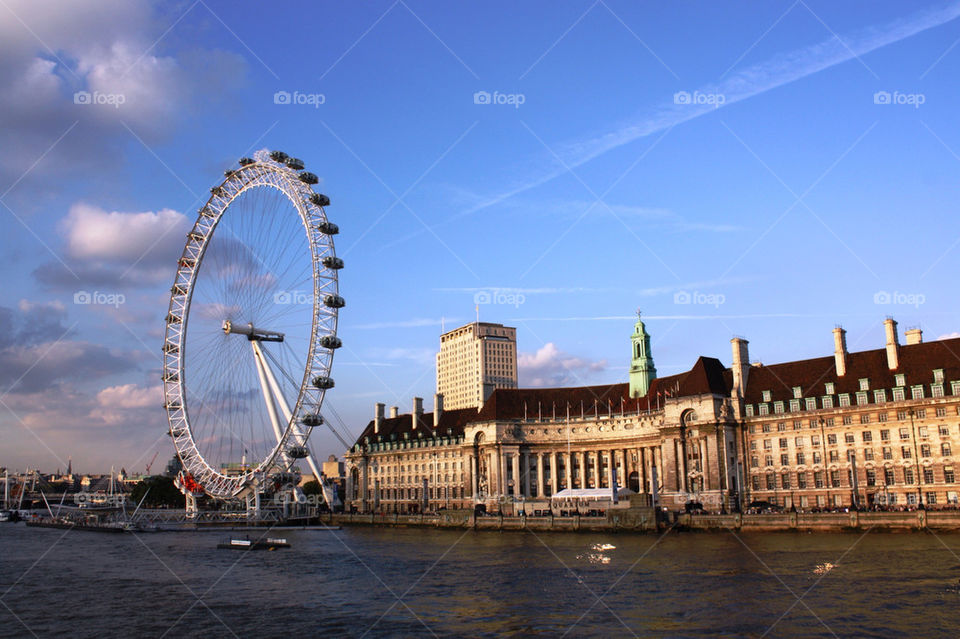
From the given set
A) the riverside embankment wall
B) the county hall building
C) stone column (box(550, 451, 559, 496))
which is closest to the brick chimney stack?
the county hall building

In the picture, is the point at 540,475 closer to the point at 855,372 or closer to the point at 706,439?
the point at 706,439

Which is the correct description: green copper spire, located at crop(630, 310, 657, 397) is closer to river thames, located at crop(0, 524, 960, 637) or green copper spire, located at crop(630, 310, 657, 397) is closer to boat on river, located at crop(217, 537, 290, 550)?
river thames, located at crop(0, 524, 960, 637)

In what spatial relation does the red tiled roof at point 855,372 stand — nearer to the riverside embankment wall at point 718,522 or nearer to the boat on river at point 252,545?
the riverside embankment wall at point 718,522

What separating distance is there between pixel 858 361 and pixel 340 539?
63.4 meters

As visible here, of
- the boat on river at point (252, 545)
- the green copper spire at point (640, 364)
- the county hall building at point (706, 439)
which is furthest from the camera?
the green copper spire at point (640, 364)

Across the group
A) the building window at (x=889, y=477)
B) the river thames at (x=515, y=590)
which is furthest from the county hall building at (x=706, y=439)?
the river thames at (x=515, y=590)

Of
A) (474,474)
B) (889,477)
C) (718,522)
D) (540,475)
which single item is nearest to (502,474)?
(474,474)

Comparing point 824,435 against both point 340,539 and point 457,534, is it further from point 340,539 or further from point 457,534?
point 340,539

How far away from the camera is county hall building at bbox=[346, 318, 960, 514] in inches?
3489

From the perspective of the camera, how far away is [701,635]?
31031mm

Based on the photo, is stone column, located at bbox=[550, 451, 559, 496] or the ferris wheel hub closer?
the ferris wheel hub

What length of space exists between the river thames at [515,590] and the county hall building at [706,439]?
22.6 m

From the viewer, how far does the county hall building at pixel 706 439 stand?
3489 inches

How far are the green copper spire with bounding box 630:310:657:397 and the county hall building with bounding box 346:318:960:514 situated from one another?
20 cm
